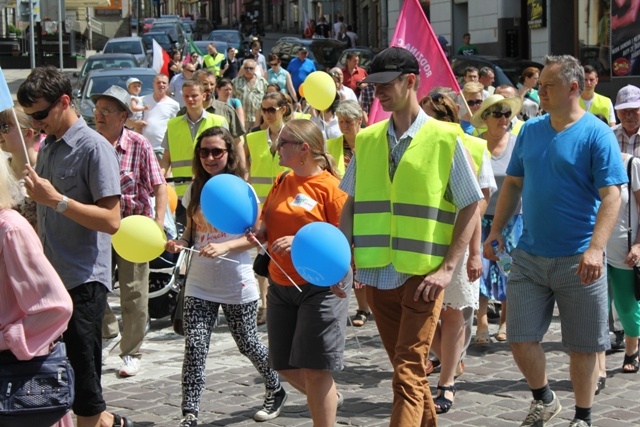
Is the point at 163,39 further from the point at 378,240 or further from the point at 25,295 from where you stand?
the point at 25,295

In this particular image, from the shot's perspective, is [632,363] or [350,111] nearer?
[632,363]

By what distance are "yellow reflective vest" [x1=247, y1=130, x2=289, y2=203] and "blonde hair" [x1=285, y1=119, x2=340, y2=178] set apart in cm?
363

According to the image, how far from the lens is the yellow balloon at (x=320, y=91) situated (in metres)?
10.8

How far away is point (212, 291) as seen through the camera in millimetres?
6734

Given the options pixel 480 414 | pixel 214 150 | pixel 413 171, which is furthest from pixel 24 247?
pixel 480 414

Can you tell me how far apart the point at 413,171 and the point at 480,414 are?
2083 millimetres

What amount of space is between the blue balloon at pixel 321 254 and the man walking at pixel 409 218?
233 mm

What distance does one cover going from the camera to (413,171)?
212 inches

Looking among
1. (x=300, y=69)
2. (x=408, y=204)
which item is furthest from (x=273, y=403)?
(x=300, y=69)

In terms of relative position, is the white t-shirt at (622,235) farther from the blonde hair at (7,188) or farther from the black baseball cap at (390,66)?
the blonde hair at (7,188)

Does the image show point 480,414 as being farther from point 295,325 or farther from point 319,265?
point 319,265

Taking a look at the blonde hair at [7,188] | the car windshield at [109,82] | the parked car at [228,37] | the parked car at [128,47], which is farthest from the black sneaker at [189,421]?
the parked car at [228,37]

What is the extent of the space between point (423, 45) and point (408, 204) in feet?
15.4

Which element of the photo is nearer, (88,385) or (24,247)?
(24,247)
